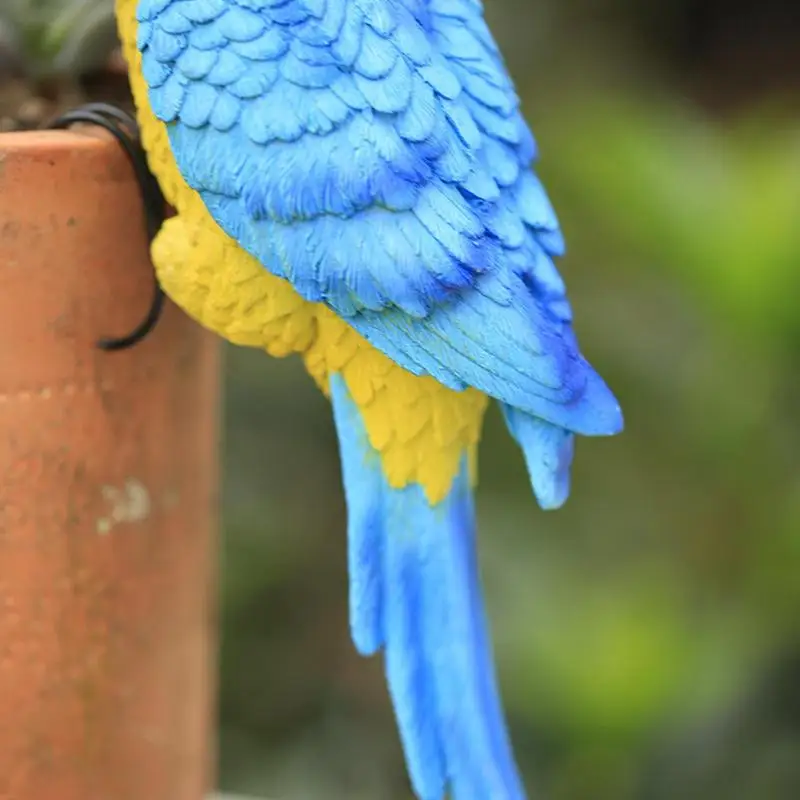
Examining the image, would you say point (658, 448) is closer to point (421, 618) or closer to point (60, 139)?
point (421, 618)

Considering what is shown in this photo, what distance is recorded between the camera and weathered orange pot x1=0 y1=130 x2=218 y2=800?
1.67 ft

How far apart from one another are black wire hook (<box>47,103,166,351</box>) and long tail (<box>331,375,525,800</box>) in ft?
0.32

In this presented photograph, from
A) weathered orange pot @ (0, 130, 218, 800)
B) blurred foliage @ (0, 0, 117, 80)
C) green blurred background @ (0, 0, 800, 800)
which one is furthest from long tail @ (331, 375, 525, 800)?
green blurred background @ (0, 0, 800, 800)

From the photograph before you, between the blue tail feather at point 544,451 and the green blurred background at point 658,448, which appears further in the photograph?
the green blurred background at point 658,448

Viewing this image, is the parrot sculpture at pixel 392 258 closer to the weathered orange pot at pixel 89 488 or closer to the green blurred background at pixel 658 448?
the weathered orange pot at pixel 89 488

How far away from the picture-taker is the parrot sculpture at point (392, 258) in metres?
0.45

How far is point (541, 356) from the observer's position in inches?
18.0

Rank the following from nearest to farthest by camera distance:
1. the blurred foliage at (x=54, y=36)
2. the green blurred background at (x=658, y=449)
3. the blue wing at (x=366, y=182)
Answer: the blue wing at (x=366, y=182) < the blurred foliage at (x=54, y=36) < the green blurred background at (x=658, y=449)

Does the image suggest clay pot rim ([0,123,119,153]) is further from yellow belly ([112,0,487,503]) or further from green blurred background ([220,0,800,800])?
green blurred background ([220,0,800,800])

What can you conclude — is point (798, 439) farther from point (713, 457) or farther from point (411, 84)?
point (411, 84)

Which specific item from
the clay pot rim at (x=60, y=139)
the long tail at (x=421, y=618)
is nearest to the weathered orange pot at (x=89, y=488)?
the clay pot rim at (x=60, y=139)

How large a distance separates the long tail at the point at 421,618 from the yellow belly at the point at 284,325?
0.04ft

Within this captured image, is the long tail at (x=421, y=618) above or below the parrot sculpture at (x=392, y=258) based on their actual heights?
below

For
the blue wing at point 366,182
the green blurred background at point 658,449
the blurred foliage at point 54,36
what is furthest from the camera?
the green blurred background at point 658,449
